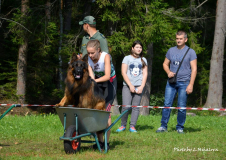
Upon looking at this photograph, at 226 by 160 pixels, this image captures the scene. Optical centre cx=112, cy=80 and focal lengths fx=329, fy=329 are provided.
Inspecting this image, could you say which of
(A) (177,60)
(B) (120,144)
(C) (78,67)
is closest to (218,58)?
(A) (177,60)

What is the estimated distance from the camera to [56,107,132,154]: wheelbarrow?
486cm

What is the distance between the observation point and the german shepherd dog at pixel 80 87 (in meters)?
4.90

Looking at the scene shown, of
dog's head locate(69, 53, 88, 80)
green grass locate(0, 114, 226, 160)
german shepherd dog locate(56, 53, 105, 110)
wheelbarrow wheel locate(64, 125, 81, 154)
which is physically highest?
dog's head locate(69, 53, 88, 80)

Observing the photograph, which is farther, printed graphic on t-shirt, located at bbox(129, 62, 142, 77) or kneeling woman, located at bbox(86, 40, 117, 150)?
printed graphic on t-shirt, located at bbox(129, 62, 142, 77)

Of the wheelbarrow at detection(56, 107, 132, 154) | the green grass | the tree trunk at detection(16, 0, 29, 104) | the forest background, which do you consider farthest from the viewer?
the tree trunk at detection(16, 0, 29, 104)

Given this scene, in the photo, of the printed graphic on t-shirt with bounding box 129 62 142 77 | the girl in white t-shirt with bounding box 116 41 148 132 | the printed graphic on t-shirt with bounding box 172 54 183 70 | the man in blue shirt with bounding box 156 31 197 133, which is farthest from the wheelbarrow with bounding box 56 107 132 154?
the printed graphic on t-shirt with bounding box 172 54 183 70

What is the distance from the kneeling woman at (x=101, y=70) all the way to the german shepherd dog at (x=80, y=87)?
0.33m

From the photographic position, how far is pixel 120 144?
6.21m

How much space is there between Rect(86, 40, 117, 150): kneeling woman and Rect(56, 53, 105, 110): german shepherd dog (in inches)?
12.9

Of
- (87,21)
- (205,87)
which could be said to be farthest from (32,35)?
(205,87)

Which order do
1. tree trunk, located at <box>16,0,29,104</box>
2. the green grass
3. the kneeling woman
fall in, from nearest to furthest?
1. the green grass
2. the kneeling woman
3. tree trunk, located at <box>16,0,29,104</box>

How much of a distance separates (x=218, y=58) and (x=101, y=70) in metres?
12.4

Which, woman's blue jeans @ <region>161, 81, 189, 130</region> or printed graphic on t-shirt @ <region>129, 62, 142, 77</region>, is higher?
printed graphic on t-shirt @ <region>129, 62, 142, 77</region>

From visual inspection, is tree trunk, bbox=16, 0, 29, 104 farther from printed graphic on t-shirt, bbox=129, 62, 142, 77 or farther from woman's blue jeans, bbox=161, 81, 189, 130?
woman's blue jeans, bbox=161, 81, 189, 130
